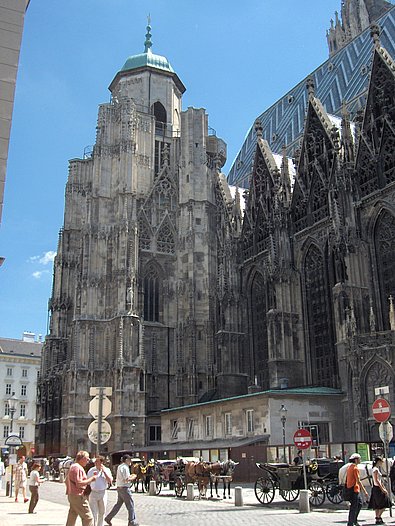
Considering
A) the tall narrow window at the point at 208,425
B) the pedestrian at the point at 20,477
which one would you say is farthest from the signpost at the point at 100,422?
the tall narrow window at the point at 208,425

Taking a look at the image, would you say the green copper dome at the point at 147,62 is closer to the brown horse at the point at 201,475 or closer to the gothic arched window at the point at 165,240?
the gothic arched window at the point at 165,240

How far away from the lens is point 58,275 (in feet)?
208

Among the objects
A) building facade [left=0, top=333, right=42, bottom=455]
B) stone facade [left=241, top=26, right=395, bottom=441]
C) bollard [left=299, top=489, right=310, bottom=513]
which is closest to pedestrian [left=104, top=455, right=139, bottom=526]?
bollard [left=299, top=489, right=310, bottom=513]

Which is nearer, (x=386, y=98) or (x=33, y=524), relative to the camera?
(x=33, y=524)

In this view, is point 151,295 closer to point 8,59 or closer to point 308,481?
point 308,481

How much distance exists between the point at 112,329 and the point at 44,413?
15.0 meters

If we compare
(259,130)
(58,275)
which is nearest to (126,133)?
(259,130)

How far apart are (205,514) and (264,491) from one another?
120 inches

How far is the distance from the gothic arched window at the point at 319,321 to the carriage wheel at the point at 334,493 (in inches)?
715

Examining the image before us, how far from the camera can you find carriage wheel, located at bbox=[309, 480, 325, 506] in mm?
20453

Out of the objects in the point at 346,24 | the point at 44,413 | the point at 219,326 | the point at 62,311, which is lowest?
the point at 44,413

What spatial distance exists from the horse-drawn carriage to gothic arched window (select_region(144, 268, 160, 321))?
1333 inches

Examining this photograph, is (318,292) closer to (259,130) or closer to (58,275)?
(259,130)

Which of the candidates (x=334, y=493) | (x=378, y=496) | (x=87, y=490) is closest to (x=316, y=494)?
(x=334, y=493)
